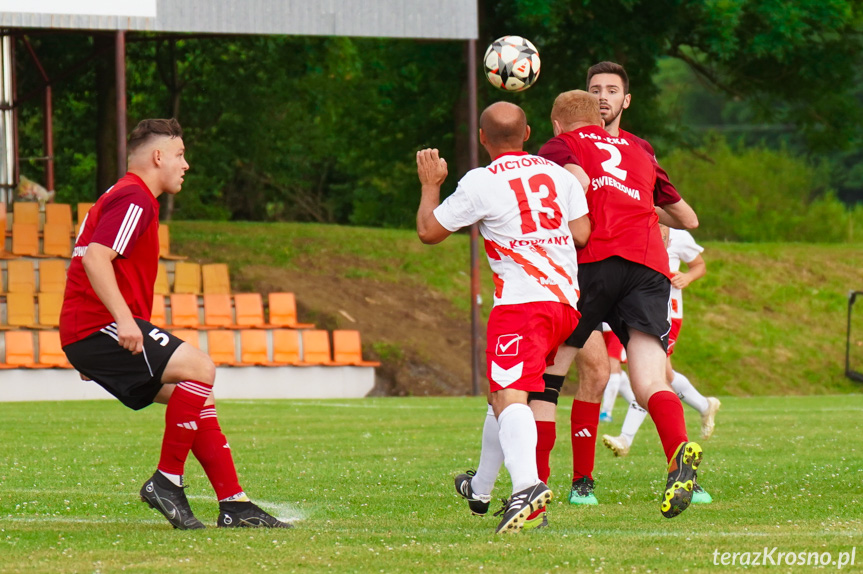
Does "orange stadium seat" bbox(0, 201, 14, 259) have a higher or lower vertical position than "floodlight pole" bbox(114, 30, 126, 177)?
lower

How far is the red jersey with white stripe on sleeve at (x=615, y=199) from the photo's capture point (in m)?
6.45

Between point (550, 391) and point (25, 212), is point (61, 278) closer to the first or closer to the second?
point (25, 212)

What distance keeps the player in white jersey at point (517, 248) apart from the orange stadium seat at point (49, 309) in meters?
15.8

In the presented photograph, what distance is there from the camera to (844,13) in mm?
27375

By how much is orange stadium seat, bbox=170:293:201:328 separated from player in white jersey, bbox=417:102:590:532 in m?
15.5

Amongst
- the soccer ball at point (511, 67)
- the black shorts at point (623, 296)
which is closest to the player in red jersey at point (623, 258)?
the black shorts at point (623, 296)

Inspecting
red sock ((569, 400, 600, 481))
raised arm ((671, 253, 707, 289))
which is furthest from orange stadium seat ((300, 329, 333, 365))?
red sock ((569, 400, 600, 481))

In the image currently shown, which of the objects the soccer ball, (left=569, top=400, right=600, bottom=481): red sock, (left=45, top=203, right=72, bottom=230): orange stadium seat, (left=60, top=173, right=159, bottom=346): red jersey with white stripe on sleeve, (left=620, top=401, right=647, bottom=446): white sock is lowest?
(left=620, top=401, right=647, bottom=446): white sock

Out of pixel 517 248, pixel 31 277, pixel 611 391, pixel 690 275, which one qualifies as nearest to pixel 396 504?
pixel 517 248

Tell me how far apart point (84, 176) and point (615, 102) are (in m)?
38.2

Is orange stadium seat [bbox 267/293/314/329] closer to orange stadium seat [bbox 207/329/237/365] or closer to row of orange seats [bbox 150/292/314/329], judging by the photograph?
row of orange seats [bbox 150/292/314/329]

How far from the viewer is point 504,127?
594cm

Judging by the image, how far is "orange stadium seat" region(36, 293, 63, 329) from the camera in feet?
67.5

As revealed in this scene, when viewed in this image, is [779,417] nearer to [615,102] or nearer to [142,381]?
[615,102]
